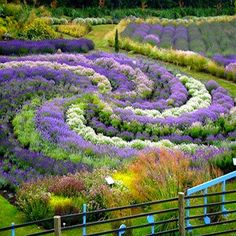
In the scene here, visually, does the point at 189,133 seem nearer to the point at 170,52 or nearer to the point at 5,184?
the point at 5,184

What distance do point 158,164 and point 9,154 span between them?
402 centimetres

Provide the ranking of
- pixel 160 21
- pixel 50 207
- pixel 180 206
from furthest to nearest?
1. pixel 160 21
2. pixel 50 207
3. pixel 180 206

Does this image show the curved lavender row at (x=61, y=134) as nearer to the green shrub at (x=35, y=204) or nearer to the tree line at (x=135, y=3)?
the green shrub at (x=35, y=204)

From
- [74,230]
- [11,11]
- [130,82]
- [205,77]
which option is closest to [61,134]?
[74,230]

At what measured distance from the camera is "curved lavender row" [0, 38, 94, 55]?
2811 centimetres

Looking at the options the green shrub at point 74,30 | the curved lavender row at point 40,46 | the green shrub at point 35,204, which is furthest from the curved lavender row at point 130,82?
the green shrub at point 74,30

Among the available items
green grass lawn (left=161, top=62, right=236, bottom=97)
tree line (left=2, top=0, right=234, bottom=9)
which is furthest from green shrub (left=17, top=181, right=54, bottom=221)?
tree line (left=2, top=0, right=234, bottom=9)

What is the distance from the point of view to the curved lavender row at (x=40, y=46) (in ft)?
92.2

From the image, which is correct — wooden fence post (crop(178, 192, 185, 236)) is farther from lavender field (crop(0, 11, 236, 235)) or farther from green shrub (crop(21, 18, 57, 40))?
green shrub (crop(21, 18, 57, 40))

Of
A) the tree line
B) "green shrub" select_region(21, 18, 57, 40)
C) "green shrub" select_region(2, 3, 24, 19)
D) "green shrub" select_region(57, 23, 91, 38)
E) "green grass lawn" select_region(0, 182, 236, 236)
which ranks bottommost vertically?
"green grass lawn" select_region(0, 182, 236, 236)

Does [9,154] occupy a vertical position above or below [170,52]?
below

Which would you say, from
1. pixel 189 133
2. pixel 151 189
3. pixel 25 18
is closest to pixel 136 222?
pixel 151 189

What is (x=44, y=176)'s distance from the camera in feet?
43.6

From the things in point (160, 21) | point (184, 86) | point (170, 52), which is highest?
point (160, 21)
